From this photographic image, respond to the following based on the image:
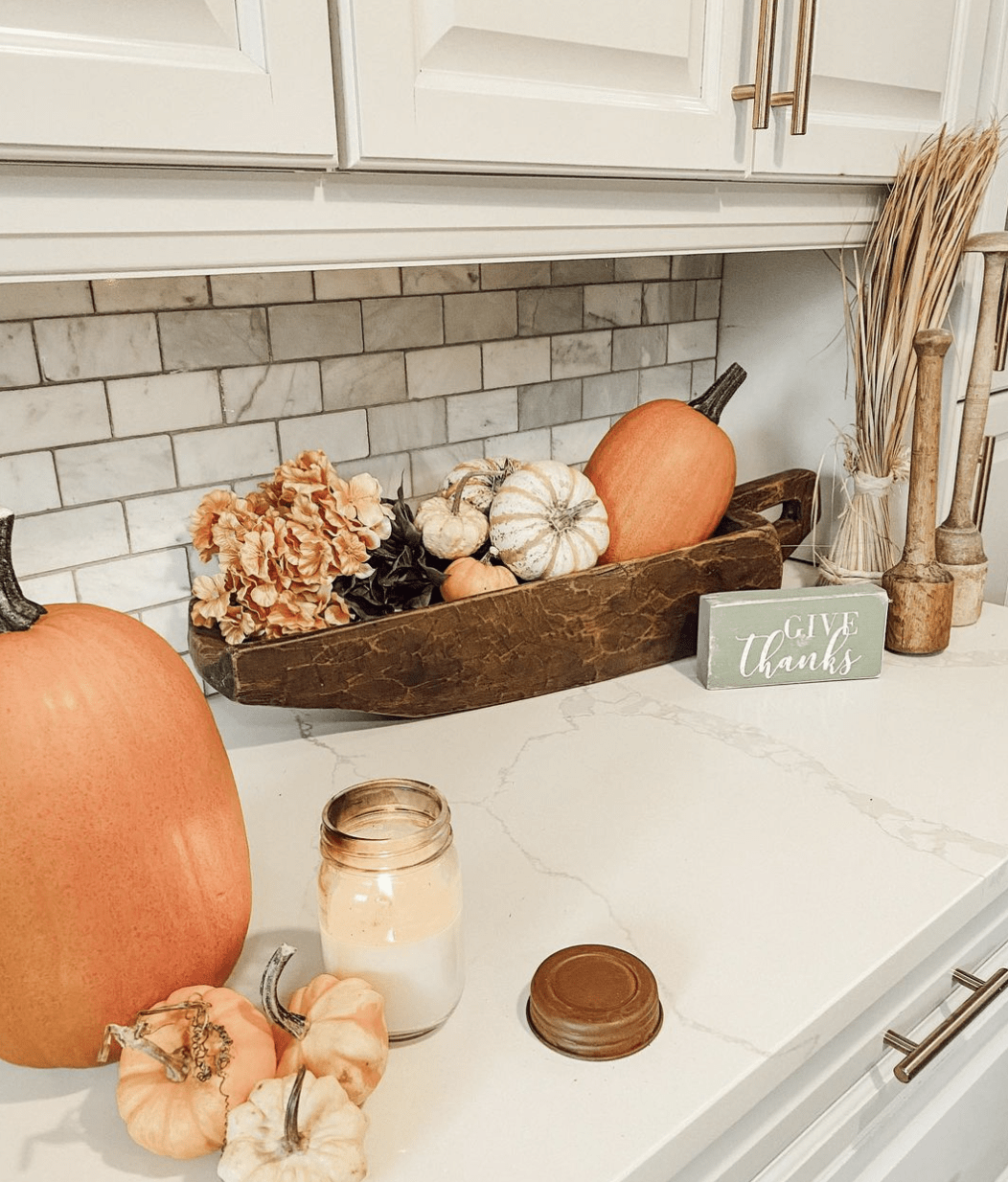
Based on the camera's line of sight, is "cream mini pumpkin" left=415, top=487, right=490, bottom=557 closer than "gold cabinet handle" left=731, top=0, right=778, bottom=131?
No

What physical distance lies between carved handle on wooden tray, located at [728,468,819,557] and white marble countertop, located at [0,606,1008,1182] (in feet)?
0.94

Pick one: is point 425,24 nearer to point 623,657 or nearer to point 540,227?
point 540,227

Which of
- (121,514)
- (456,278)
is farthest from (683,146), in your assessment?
(121,514)

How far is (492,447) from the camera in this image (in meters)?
1.30

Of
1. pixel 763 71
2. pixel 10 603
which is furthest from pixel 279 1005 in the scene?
pixel 763 71

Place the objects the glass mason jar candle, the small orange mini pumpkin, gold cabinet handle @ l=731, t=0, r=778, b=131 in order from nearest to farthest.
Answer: the glass mason jar candle, gold cabinet handle @ l=731, t=0, r=778, b=131, the small orange mini pumpkin

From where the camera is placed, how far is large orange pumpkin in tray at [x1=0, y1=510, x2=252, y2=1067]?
1.65ft

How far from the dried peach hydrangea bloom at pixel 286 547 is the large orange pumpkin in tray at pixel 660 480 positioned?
1.05 ft

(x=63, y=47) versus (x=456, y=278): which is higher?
(x=63, y=47)

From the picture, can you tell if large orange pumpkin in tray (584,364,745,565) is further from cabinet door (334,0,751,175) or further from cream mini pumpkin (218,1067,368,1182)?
cream mini pumpkin (218,1067,368,1182)

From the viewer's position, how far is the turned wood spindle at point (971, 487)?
1170 millimetres

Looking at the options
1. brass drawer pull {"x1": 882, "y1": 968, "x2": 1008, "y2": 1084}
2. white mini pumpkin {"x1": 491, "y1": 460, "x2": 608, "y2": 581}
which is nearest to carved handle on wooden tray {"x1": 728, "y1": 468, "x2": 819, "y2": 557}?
white mini pumpkin {"x1": 491, "y1": 460, "x2": 608, "y2": 581}

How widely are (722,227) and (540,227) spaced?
0.25m

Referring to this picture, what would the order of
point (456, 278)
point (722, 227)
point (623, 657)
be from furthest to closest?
point (456, 278) < point (623, 657) < point (722, 227)
